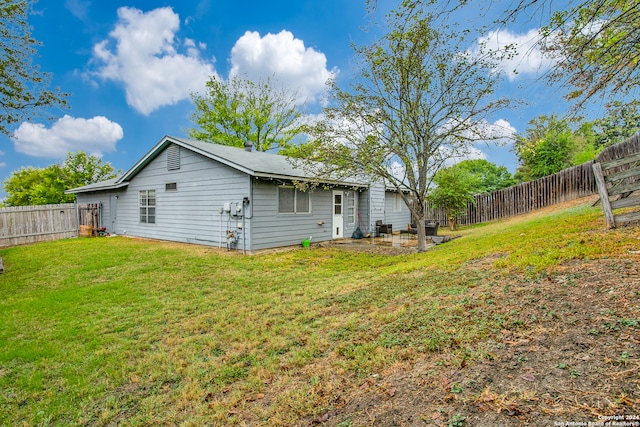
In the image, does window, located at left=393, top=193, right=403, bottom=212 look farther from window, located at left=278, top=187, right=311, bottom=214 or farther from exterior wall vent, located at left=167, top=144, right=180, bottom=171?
exterior wall vent, located at left=167, top=144, right=180, bottom=171

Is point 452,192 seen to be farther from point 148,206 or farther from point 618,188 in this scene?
point 148,206

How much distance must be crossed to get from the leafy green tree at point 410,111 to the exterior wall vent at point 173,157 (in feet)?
20.4

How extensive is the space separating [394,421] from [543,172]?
83.7 feet

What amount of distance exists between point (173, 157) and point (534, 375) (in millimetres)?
13254

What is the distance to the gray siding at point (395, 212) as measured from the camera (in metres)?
16.4

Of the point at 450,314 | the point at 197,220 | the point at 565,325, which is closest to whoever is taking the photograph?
the point at 565,325

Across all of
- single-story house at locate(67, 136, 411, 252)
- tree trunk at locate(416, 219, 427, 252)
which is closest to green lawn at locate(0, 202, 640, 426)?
tree trunk at locate(416, 219, 427, 252)

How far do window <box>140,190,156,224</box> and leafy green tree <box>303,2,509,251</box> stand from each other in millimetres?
8557

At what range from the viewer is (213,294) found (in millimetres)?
5777

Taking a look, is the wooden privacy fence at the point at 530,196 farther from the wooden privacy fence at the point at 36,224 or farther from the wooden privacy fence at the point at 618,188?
the wooden privacy fence at the point at 36,224

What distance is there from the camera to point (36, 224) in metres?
13.9

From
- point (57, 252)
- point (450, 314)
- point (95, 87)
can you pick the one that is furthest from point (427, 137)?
point (95, 87)

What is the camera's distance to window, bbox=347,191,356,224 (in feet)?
46.0

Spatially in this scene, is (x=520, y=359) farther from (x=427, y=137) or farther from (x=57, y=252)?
(x=57, y=252)
